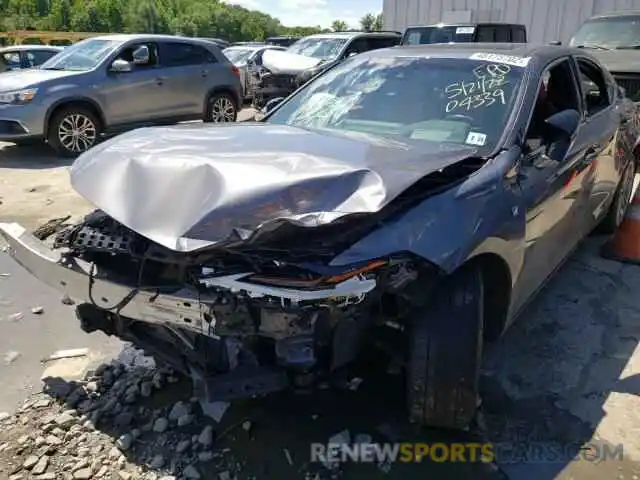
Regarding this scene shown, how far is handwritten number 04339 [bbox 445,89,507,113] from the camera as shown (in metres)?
3.07

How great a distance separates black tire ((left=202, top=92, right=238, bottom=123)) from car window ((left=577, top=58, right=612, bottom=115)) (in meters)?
6.87

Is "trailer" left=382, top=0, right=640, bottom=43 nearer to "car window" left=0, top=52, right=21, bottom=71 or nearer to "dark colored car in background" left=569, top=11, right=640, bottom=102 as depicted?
"dark colored car in background" left=569, top=11, right=640, bottom=102

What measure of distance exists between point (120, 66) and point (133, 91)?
1.28 ft

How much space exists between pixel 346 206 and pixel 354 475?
1126 mm

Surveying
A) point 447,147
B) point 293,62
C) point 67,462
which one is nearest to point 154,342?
point 67,462

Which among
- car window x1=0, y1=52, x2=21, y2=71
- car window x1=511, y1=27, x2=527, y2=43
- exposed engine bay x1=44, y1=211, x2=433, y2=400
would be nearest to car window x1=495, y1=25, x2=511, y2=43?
car window x1=511, y1=27, x2=527, y2=43

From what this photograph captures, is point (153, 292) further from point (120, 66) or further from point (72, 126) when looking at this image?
point (120, 66)

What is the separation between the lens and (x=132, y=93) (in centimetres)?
884

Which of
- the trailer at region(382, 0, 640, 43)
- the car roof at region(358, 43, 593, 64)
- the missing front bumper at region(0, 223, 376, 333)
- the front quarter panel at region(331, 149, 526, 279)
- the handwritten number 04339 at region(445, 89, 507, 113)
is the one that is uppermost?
the trailer at region(382, 0, 640, 43)

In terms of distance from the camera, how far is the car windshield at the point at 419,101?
9.89 feet

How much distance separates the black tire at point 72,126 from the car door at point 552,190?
663 cm

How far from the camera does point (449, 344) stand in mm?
2293

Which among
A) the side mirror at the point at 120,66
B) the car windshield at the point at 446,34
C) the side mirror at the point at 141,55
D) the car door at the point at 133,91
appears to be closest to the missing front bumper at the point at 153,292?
the car door at the point at 133,91

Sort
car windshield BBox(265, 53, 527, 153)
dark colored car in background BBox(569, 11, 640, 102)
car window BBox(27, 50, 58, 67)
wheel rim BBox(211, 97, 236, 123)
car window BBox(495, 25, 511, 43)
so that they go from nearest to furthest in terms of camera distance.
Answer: car windshield BBox(265, 53, 527, 153) < dark colored car in background BBox(569, 11, 640, 102) < wheel rim BBox(211, 97, 236, 123) < car window BBox(495, 25, 511, 43) < car window BBox(27, 50, 58, 67)
